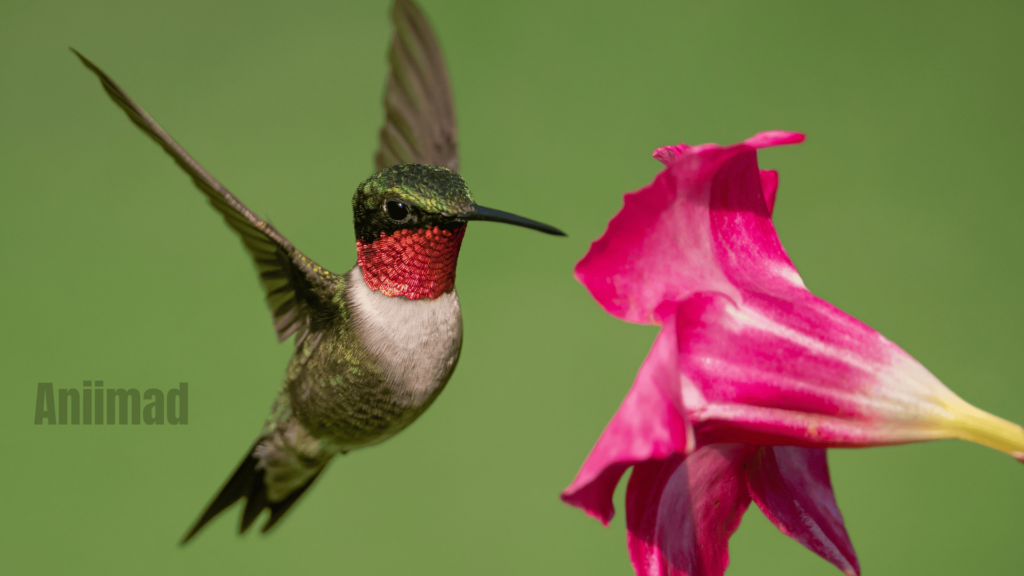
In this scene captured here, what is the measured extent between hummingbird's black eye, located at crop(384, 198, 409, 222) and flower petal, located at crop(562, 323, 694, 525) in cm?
16

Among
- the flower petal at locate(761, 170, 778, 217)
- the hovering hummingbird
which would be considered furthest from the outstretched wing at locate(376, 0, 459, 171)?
the flower petal at locate(761, 170, 778, 217)

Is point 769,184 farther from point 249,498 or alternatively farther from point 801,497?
point 249,498

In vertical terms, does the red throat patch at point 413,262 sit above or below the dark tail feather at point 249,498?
above

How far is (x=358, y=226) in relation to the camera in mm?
399

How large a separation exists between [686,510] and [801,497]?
0.18 feet

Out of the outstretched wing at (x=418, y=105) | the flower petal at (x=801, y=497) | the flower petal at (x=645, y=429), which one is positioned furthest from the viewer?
the outstretched wing at (x=418, y=105)

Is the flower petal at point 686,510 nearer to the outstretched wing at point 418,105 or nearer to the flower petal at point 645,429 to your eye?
the flower petal at point 645,429

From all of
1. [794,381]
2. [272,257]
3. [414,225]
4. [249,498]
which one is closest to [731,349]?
[794,381]

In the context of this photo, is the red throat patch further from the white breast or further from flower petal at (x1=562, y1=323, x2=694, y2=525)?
flower petal at (x1=562, y1=323, x2=694, y2=525)

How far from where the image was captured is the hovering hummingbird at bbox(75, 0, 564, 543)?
0.36 m

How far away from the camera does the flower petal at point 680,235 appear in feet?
0.83

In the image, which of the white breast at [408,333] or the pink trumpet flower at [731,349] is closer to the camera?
the pink trumpet flower at [731,349]

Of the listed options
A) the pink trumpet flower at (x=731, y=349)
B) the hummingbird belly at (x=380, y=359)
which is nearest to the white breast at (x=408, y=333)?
the hummingbird belly at (x=380, y=359)

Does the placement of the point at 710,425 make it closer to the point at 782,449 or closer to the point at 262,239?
the point at 782,449
